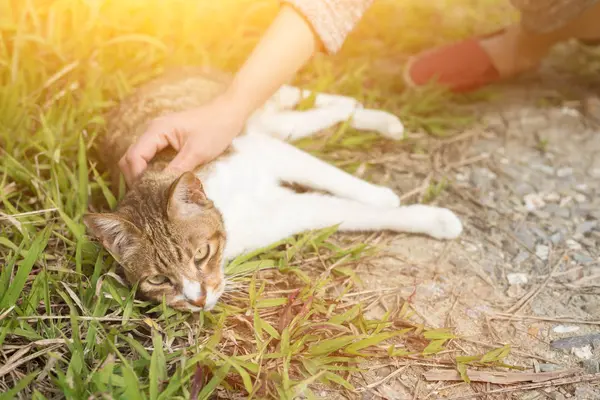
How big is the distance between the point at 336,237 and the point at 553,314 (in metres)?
0.86

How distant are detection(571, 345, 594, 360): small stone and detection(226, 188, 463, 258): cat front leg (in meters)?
0.64

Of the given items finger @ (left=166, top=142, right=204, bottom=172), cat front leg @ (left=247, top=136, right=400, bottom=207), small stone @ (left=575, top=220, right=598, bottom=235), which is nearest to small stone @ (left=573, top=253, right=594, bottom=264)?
small stone @ (left=575, top=220, right=598, bottom=235)

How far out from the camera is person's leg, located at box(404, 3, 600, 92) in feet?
10.6

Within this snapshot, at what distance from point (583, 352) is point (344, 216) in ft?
3.16

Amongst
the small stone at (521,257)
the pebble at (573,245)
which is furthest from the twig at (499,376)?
the pebble at (573,245)

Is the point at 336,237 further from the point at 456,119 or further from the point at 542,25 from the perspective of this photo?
the point at 542,25

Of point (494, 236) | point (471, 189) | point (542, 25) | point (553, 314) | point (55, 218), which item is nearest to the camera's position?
point (553, 314)

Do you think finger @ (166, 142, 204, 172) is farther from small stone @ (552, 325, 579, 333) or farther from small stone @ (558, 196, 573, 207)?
small stone @ (558, 196, 573, 207)

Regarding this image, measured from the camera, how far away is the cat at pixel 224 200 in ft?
6.16

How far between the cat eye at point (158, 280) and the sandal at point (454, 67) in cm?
196

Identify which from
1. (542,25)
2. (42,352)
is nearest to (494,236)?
(542,25)

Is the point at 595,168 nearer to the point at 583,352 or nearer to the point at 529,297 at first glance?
the point at 529,297

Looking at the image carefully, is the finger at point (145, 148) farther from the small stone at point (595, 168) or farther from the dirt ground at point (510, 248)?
the small stone at point (595, 168)

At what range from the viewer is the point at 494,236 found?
7.70 ft
